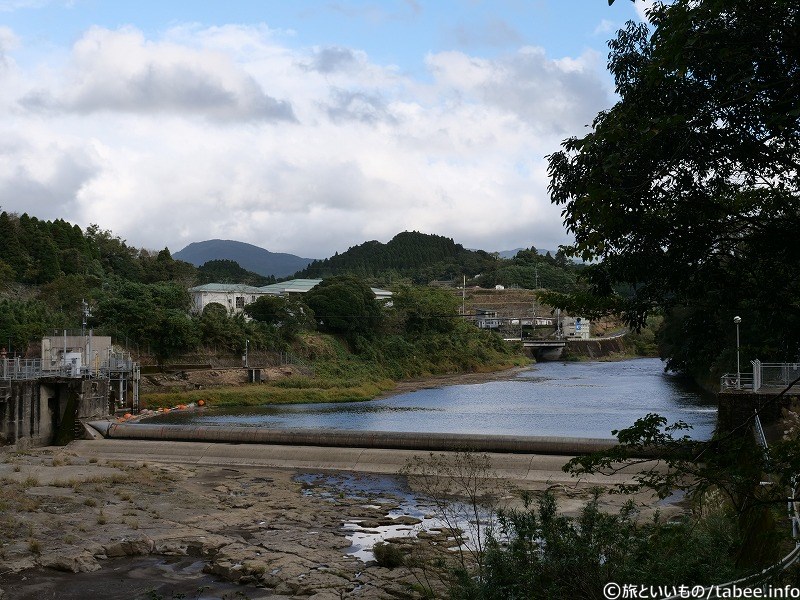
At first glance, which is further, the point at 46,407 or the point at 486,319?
the point at 486,319

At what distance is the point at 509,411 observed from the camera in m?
52.9

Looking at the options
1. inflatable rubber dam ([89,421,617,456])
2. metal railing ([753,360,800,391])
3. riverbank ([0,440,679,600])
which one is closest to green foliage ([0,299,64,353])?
inflatable rubber dam ([89,421,617,456])

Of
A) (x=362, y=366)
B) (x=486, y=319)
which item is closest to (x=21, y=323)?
(x=362, y=366)

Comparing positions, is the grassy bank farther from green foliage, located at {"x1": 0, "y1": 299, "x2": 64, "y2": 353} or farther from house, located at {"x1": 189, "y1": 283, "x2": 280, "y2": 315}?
house, located at {"x1": 189, "y1": 283, "x2": 280, "y2": 315}

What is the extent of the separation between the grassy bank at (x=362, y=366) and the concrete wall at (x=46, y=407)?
15407 millimetres

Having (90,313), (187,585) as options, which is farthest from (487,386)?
(187,585)

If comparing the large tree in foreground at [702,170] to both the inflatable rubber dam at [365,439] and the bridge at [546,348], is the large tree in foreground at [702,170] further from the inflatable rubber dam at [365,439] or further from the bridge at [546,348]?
the bridge at [546,348]

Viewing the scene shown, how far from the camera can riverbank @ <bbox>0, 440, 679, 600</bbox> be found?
16.6 meters

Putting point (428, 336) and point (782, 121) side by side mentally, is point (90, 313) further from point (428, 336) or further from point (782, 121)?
point (782, 121)

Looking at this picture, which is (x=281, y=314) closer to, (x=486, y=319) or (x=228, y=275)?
(x=486, y=319)

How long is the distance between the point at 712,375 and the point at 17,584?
5266 cm

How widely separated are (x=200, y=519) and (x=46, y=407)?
2018 cm

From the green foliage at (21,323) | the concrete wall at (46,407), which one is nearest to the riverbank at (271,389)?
the green foliage at (21,323)

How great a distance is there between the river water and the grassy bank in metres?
3.19
